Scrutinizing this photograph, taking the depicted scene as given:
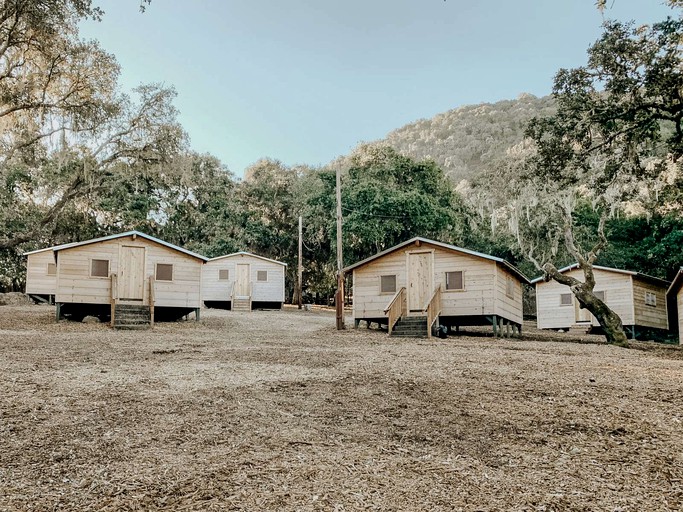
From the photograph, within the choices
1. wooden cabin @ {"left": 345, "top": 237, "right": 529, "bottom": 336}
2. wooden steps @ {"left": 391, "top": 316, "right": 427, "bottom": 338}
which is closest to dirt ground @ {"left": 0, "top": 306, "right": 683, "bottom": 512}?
wooden steps @ {"left": 391, "top": 316, "right": 427, "bottom": 338}

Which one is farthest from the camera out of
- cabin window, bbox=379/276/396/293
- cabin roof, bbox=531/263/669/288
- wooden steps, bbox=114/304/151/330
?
cabin roof, bbox=531/263/669/288

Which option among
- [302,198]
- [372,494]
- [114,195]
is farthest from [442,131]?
[372,494]

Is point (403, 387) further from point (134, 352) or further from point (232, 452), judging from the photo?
point (134, 352)

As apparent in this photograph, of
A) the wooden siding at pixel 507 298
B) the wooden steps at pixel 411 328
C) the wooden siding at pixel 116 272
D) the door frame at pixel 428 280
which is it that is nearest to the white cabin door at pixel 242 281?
the wooden siding at pixel 116 272

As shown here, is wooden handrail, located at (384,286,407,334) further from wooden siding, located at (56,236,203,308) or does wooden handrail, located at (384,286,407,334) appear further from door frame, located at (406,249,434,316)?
wooden siding, located at (56,236,203,308)

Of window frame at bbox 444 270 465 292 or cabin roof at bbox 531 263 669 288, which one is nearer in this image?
window frame at bbox 444 270 465 292

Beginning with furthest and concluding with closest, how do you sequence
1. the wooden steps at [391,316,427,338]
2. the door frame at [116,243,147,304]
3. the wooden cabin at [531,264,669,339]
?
the wooden cabin at [531,264,669,339] < the door frame at [116,243,147,304] < the wooden steps at [391,316,427,338]

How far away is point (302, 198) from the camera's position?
45.6 metres

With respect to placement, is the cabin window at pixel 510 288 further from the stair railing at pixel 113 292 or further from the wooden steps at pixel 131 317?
the stair railing at pixel 113 292

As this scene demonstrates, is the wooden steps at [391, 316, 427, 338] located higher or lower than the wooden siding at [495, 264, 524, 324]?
lower

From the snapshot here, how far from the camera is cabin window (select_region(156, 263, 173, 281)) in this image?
22.2m

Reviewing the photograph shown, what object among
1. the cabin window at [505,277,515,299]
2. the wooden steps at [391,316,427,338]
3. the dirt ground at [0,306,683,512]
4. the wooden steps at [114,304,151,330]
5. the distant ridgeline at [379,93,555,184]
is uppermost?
the distant ridgeline at [379,93,555,184]

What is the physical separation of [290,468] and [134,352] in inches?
343

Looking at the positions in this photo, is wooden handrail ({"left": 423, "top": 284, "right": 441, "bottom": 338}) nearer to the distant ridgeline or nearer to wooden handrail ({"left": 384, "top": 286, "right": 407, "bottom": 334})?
wooden handrail ({"left": 384, "top": 286, "right": 407, "bottom": 334})
